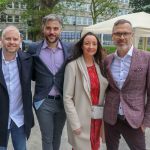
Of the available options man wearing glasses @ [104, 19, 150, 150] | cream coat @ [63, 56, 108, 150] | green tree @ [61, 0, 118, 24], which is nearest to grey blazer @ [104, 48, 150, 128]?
man wearing glasses @ [104, 19, 150, 150]

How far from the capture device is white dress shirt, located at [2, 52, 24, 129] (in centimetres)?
355

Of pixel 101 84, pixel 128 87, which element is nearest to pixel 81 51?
pixel 101 84

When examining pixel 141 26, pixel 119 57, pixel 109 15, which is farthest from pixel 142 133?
pixel 109 15

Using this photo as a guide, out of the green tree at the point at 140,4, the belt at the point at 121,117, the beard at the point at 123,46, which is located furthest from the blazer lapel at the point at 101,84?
the green tree at the point at 140,4

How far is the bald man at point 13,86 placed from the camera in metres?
3.54

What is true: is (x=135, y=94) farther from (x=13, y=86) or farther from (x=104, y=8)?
(x=104, y=8)

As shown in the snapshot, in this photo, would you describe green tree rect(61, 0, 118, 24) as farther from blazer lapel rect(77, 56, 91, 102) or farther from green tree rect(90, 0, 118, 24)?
blazer lapel rect(77, 56, 91, 102)

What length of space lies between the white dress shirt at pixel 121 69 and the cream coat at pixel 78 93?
0.16m

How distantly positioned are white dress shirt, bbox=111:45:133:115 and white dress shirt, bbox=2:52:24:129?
3.35ft

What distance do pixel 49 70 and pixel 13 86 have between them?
19.3 inches

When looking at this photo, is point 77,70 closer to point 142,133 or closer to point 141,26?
point 142,133

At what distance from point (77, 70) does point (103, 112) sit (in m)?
0.55

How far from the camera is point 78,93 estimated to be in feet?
12.3

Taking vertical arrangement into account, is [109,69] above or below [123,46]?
below
